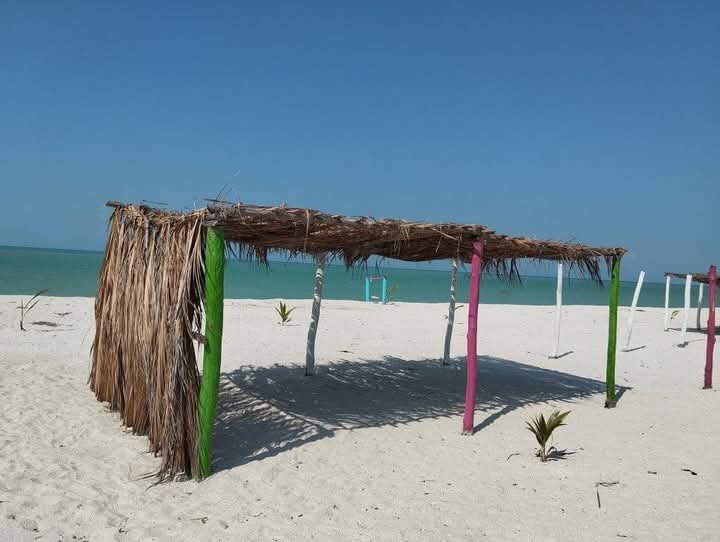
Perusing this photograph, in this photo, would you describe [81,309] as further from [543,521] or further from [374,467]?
[543,521]

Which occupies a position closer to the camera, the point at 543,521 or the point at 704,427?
the point at 543,521

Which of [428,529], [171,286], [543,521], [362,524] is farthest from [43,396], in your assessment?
[543,521]

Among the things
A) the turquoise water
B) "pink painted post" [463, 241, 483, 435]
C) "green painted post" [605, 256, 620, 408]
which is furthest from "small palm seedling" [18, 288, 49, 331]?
"green painted post" [605, 256, 620, 408]

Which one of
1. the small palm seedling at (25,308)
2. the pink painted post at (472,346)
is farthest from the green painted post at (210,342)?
the small palm seedling at (25,308)

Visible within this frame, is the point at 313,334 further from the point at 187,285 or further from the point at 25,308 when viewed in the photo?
the point at 25,308

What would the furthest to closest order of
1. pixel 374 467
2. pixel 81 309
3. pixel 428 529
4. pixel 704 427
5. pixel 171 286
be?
pixel 81 309
pixel 704 427
pixel 374 467
pixel 171 286
pixel 428 529

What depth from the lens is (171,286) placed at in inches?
149

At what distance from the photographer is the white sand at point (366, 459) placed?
3.15 m

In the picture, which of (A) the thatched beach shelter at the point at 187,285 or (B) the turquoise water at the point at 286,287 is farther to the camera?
(B) the turquoise water at the point at 286,287

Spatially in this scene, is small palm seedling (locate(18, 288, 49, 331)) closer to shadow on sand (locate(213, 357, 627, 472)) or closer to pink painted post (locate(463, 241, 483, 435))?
shadow on sand (locate(213, 357, 627, 472))

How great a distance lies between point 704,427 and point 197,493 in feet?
17.6

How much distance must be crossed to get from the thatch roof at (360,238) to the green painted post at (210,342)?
0.66 feet

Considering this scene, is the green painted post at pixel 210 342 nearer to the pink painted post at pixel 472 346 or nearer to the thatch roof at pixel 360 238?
the thatch roof at pixel 360 238

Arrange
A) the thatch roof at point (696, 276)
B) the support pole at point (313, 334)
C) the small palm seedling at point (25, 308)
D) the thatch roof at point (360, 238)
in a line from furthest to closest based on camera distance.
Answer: the thatch roof at point (696, 276)
the small palm seedling at point (25, 308)
the support pole at point (313, 334)
the thatch roof at point (360, 238)
